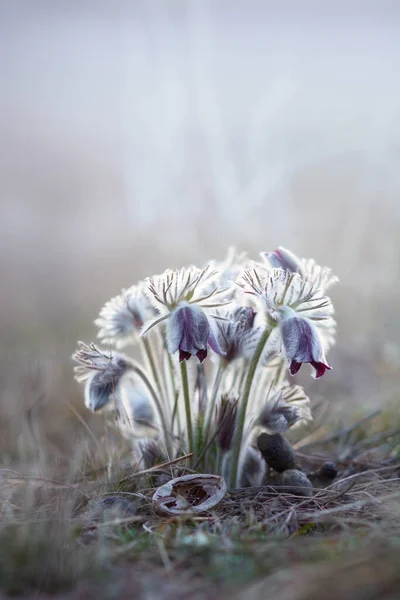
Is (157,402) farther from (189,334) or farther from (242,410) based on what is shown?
(189,334)

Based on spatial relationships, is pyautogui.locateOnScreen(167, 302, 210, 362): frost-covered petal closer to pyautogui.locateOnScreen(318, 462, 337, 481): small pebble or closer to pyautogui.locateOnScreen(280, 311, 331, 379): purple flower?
pyautogui.locateOnScreen(280, 311, 331, 379): purple flower

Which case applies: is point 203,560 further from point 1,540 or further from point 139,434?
point 139,434

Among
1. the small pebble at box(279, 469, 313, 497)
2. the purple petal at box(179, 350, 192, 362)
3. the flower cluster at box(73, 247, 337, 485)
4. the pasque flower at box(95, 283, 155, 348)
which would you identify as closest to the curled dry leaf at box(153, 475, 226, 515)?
the flower cluster at box(73, 247, 337, 485)

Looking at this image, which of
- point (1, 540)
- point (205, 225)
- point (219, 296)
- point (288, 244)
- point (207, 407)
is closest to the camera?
point (1, 540)

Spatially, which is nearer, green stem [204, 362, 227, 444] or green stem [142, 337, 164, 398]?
green stem [204, 362, 227, 444]

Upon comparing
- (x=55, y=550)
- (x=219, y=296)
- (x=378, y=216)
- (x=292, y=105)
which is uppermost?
(x=292, y=105)

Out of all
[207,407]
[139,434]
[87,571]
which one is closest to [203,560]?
[87,571]

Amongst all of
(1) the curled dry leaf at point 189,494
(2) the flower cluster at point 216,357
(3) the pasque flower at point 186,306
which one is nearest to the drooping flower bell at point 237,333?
(2) the flower cluster at point 216,357

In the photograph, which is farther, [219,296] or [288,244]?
[288,244]
